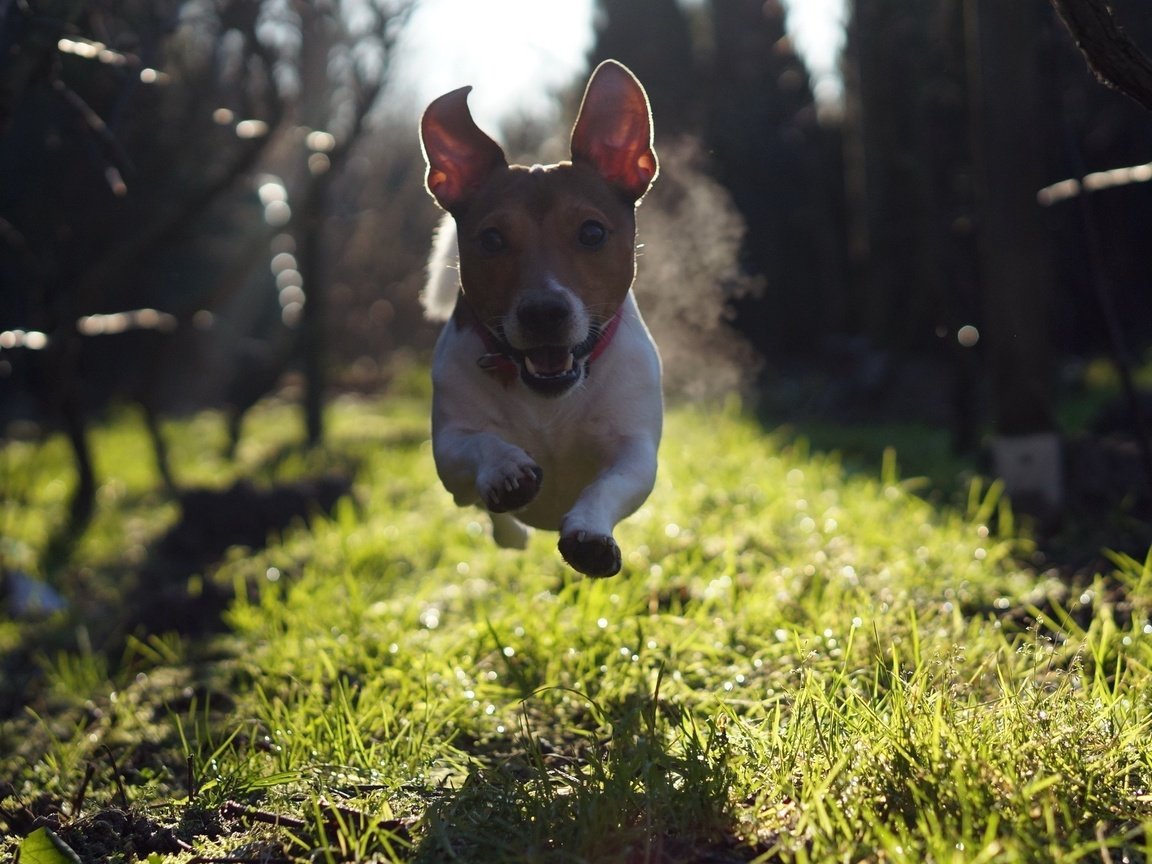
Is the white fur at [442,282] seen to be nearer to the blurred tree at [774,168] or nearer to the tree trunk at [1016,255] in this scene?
the tree trunk at [1016,255]

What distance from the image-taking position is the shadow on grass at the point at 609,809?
2.48m

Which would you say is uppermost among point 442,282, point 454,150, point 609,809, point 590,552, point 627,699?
point 454,150

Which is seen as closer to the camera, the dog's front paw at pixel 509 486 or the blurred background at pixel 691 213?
the dog's front paw at pixel 509 486

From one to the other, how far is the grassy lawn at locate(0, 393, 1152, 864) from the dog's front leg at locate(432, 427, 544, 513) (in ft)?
1.65

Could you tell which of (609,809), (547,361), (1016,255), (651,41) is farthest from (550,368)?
(651,41)

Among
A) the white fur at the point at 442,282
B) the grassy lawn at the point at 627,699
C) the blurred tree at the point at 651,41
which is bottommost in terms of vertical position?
the grassy lawn at the point at 627,699

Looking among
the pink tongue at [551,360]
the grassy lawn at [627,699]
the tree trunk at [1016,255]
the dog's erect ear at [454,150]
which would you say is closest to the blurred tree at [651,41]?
the grassy lawn at [627,699]

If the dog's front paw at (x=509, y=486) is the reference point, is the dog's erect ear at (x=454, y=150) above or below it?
above

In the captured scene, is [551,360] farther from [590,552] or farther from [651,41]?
[651,41]

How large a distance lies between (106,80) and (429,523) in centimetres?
357

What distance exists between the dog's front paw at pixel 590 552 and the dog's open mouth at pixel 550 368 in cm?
48

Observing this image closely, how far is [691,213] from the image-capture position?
6.29m

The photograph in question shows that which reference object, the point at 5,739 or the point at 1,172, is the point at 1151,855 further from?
the point at 1,172

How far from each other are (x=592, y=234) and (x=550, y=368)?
39 cm
